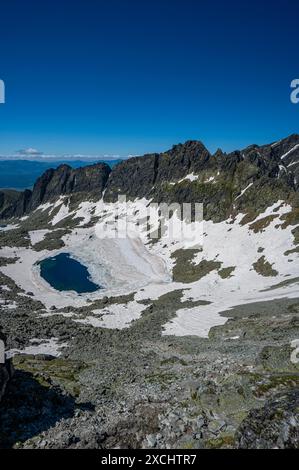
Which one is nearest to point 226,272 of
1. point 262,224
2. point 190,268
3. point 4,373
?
point 190,268

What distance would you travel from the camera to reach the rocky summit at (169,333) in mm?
25469

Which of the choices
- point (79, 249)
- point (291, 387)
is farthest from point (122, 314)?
point (79, 249)

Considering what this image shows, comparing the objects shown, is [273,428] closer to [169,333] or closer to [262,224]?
[169,333]

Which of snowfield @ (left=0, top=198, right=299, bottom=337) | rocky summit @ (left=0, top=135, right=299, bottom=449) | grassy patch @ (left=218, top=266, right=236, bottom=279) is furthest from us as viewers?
grassy patch @ (left=218, top=266, right=236, bottom=279)

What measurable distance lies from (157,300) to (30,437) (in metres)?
63.3

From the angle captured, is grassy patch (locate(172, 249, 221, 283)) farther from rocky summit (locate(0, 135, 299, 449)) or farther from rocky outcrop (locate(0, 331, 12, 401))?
rocky outcrop (locate(0, 331, 12, 401))

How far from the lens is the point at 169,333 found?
6069cm

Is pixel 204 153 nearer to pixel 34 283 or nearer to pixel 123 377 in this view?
pixel 34 283

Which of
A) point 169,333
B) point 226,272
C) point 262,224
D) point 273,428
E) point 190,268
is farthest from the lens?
point 262,224

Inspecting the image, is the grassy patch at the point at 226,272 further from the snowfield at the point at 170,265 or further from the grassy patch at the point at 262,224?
the grassy patch at the point at 262,224

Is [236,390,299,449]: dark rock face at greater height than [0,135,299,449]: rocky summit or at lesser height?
greater

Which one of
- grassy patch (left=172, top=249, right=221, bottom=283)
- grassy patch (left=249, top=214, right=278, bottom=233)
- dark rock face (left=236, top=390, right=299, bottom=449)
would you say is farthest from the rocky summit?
grassy patch (left=172, top=249, right=221, bottom=283)

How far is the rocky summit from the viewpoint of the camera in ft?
83.6

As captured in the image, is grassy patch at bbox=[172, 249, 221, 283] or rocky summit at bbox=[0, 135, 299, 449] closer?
rocky summit at bbox=[0, 135, 299, 449]
